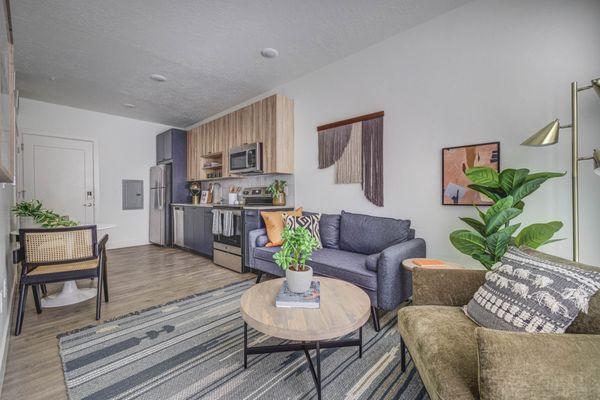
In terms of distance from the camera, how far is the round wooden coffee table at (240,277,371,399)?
124 centimetres

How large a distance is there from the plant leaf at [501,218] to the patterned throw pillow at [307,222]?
67.9 inches

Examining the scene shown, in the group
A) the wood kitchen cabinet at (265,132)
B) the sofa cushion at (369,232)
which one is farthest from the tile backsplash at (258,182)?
the sofa cushion at (369,232)

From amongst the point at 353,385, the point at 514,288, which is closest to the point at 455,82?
the point at 514,288

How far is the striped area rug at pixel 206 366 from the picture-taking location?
1446 mm

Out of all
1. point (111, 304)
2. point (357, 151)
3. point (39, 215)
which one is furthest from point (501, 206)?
point (39, 215)

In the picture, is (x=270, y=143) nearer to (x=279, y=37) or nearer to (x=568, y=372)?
(x=279, y=37)

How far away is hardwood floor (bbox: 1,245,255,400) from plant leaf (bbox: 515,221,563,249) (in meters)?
2.80

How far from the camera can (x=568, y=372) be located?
767mm

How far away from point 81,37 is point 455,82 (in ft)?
12.3

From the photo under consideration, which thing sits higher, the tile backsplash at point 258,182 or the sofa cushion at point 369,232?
the tile backsplash at point 258,182

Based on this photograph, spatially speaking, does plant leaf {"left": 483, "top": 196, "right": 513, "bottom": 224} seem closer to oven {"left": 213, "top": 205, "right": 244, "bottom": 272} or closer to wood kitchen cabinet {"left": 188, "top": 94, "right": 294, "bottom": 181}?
wood kitchen cabinet {"left": 188, "top": 94, "right": 294, "bottom": 181}

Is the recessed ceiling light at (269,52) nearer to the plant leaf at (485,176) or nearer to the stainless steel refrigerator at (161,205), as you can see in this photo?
the plant leaf at (485,176)

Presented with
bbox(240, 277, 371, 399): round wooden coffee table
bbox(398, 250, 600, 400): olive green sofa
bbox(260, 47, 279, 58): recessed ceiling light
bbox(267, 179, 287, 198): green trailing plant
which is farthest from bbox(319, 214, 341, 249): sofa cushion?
bbox(260, 47, 279, 58): recessed ceiling light

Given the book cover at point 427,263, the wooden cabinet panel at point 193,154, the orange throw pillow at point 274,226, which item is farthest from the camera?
the wooden cabinet panel at point 193,154
